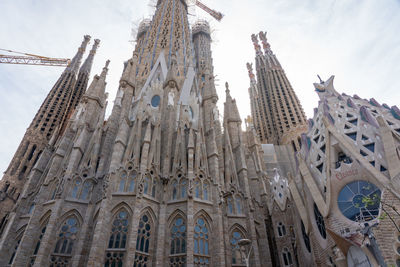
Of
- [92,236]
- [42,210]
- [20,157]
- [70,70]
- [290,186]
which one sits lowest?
[92,236]

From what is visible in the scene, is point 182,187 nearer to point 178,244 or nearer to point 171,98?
point 178,244

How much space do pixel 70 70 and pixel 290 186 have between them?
138 feet

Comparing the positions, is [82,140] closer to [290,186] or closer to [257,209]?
[257,209]

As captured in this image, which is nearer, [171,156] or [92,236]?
[92,236]

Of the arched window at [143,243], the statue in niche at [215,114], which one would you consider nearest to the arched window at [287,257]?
Result: the arched window at [143,243]

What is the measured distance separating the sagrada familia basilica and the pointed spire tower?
13.2 feet

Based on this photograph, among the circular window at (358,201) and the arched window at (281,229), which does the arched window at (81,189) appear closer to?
the arched window at (281,229)

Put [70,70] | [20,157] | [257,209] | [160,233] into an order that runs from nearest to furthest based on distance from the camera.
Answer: [160,233]
[257,209]
[20,157]
[70,70]

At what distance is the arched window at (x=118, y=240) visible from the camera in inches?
514

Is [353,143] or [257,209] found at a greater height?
[353,143]

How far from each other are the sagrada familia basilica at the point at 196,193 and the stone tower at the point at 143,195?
0.22ft

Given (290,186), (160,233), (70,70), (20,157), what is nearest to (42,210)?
(160,233)

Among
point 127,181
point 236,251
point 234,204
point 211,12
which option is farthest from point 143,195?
point 211,12

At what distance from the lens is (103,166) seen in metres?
17.1
